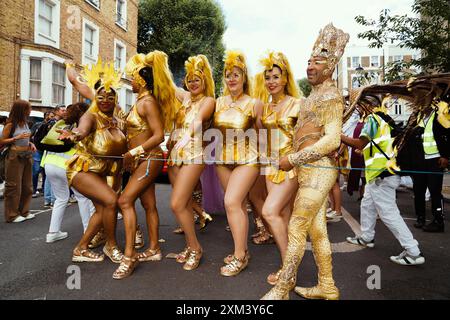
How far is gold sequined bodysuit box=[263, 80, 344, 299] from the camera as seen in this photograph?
254cm

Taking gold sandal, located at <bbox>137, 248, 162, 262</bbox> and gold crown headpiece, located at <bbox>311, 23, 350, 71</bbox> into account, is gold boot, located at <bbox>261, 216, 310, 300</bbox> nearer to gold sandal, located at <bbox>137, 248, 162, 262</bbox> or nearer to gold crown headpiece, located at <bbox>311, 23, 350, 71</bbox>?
gold crown headpiece, located at <bbox>311, 23, 350, 71</bbox>

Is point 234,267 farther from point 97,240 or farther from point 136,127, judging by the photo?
point 97,240

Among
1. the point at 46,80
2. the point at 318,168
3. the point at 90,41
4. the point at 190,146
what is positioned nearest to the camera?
the point at 318,168

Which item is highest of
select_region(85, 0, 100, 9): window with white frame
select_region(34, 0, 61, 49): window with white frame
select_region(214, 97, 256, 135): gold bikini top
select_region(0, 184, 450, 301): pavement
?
select_region(85, 0, 100, 9): window with white frame

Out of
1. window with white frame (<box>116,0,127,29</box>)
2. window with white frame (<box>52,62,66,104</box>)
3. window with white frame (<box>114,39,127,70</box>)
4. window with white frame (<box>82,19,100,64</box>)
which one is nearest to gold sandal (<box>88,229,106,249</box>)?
window with white frame (<box>52,62,66,104</box>)

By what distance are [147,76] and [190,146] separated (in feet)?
2.96

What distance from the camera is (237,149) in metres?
3.36

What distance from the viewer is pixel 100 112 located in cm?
364

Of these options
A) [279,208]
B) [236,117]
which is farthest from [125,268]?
[236,117]

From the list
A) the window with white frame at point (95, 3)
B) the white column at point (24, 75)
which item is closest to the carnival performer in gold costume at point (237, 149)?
the white column at point (24, 75)

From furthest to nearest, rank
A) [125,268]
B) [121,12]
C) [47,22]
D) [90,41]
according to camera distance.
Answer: [121,12] < [90,41] < [47,22] < [125,268]

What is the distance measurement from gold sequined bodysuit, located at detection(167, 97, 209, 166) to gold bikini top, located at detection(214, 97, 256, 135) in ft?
0.63
